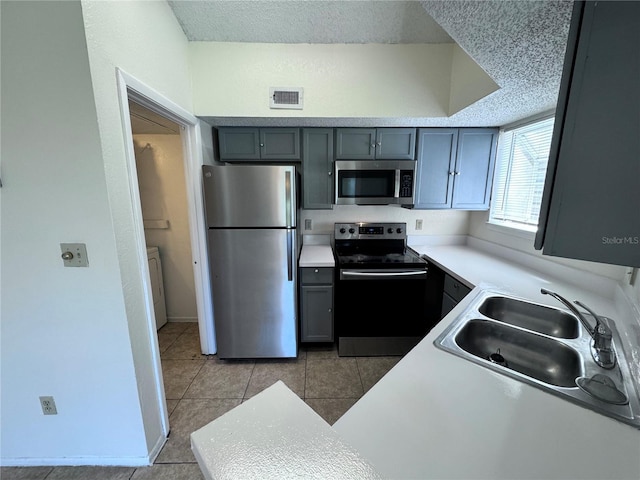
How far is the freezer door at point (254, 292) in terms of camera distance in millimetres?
2047

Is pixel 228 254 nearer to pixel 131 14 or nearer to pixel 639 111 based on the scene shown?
pixel 131 14

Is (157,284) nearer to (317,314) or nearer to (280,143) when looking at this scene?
(317,314)

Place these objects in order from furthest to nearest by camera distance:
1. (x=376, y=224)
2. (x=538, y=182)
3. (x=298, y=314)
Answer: (x=376, y=224) < (x=298, y=314) < (x=538, y=182)

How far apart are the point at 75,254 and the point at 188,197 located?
3.13ft

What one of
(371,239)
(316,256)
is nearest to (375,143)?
(371,239)

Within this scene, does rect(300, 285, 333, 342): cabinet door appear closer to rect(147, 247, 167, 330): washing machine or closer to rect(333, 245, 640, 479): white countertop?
rect(333, 245, 640, 479): white countertop

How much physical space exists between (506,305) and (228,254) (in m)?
1.97

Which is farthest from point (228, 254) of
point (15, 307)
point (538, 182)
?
point (538, 182)

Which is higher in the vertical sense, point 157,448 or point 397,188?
point 397,188

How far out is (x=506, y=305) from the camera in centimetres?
146

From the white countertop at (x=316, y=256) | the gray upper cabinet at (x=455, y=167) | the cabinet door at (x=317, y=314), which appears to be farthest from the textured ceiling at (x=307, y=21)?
the cabinet door at (x=317, y=314)

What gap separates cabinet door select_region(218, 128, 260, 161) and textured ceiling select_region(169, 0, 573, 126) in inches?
4.6

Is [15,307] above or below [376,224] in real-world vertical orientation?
below

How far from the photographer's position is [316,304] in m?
2.30
